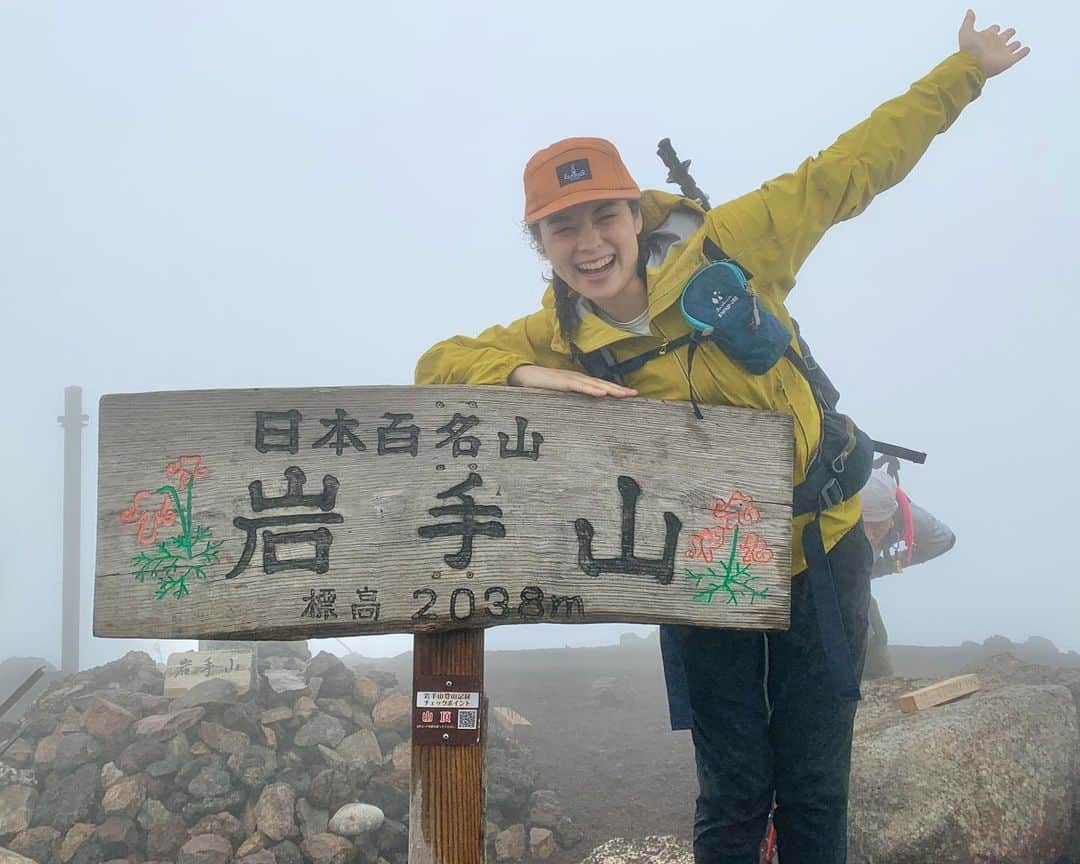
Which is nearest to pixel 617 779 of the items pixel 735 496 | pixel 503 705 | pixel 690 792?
pixel 690 792

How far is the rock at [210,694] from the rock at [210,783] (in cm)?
85

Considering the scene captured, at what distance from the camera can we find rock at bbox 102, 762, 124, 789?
6.23 m

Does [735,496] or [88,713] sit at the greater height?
[735,496]

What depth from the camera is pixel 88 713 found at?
22.9ft

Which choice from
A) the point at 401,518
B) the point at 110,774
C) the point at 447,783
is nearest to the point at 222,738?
the point at 110,774

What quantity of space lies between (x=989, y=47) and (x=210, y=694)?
7.29 metres

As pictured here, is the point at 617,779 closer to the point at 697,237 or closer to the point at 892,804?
the point at 892,804

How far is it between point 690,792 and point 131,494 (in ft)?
19.2

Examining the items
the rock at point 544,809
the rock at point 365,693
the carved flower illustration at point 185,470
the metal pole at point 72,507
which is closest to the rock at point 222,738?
the rock at point 365,693

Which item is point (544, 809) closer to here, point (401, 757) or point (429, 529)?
point (401, 757)

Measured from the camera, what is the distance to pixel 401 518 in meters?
2.58

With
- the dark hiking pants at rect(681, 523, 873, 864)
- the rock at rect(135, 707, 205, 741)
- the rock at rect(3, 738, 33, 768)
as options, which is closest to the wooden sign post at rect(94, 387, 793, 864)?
the dark hiking pants at rect(681, 523, 873, 864)

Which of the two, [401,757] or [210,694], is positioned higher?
[210,694]

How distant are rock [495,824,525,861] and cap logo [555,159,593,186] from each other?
497cm
